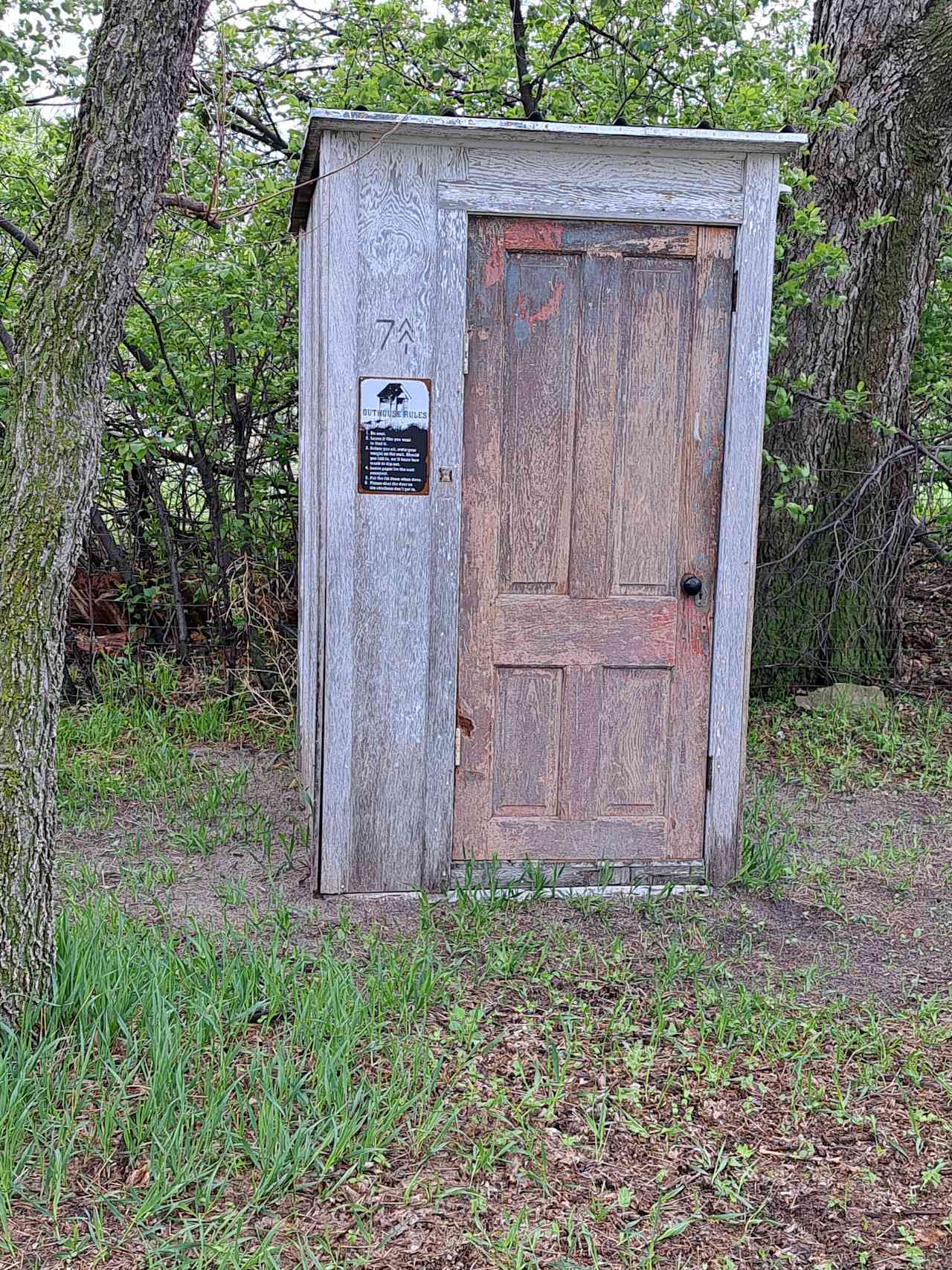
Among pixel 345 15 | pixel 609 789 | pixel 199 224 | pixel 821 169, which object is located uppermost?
pixel 345 15

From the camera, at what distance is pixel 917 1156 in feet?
10.7

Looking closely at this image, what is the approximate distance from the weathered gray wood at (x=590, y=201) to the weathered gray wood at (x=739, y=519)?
135 millimetres

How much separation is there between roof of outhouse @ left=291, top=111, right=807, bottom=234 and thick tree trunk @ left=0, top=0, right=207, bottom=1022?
1012mm

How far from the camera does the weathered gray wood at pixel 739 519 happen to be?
4621 mm

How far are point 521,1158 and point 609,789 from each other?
6.30ft

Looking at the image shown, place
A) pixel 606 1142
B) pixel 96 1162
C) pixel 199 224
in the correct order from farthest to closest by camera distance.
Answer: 1. pixel 199 224
2. pixel 606 1142
3. pixel 96 1162

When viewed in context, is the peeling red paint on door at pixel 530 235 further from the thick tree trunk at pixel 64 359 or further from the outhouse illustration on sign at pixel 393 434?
the thick tree trunk at pixel 64 359

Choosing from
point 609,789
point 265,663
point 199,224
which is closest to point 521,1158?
point 609,789

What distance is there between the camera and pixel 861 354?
25.5ft

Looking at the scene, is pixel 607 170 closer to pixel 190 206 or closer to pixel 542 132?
pixel 542 132

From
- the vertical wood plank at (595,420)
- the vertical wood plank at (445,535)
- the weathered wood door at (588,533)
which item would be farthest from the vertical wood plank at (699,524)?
the vertical wood plank at (445,535)

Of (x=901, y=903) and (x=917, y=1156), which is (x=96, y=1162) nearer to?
(x=917, y=1156)

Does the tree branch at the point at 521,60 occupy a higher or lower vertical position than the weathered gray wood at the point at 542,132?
higher

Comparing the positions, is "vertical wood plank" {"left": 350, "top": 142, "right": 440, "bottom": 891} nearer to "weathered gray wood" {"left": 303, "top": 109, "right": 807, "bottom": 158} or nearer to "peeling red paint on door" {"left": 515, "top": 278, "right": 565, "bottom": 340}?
"weathered gray wood" {"left": 303, "top": 109, "right": 807, "bottom": 158}
